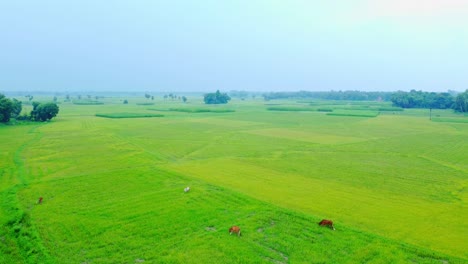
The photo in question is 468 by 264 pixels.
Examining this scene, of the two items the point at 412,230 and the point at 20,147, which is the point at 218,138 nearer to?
the point at 20,147

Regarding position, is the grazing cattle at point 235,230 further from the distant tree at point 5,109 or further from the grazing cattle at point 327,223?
the distant tree at point 5,109

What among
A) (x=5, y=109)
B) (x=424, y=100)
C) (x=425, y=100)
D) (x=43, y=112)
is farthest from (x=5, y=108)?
(x=425, y=100)

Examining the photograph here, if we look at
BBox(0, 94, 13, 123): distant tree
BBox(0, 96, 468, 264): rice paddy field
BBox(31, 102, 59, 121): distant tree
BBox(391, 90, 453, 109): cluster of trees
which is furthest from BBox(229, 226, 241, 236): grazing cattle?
BBox(391, 90, 453, 109): cluster of trees

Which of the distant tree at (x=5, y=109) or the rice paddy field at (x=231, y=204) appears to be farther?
the distant tree at (x=5, y=109)

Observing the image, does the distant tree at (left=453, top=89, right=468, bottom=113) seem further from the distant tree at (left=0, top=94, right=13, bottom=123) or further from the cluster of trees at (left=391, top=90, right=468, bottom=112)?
the distant tree at (left=0, top=94, right=13, bottom=123)

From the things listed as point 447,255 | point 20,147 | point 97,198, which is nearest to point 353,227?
point 447,255

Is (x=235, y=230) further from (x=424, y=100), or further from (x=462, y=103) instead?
(x=424, y=100)

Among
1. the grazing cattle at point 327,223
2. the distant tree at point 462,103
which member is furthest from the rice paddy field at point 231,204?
the distant tree at point 462,103

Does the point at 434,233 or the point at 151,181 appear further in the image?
the point at 151,181
